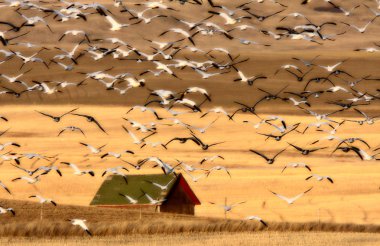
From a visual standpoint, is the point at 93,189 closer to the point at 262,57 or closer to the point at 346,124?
the point at 346,124

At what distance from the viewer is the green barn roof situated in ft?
108

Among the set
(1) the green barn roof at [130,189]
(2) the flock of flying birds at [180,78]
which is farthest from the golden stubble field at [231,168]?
(1) the green barn roof at [130,189]

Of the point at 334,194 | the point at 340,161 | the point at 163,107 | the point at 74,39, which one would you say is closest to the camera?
the point at 334,194

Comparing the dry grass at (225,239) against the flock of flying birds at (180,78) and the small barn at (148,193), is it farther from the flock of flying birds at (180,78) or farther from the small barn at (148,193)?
the small barn at (148,193)

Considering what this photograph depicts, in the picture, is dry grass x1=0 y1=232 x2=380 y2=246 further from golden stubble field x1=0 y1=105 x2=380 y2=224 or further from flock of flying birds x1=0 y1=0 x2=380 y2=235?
golden stubble field x1=0 y1=105 x2=380 y2=224

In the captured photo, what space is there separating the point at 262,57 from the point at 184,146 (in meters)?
34.6

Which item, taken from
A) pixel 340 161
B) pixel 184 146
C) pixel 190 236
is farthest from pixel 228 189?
pixel 190 236

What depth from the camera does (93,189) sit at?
40750 mm

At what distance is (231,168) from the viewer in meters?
47.5

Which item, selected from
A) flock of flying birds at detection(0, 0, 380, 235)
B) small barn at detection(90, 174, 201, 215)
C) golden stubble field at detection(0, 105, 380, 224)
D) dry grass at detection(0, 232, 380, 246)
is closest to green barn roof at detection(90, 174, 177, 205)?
small barn at detection(90, 174, 201, 215)

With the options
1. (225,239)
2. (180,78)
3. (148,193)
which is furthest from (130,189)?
(180,78)

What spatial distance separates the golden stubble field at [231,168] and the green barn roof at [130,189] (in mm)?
2308

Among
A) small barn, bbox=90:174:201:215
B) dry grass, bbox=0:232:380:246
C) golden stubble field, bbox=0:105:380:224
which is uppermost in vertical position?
dry grass, bbox=0:232:380:246

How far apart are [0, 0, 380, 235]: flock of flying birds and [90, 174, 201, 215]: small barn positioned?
0.38m
